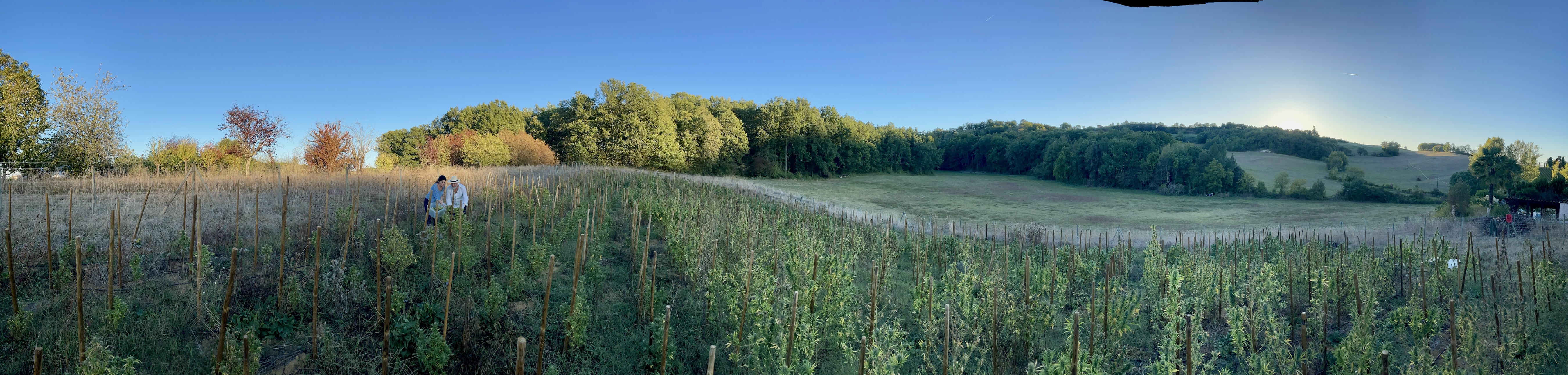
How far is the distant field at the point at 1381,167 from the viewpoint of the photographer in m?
39.7

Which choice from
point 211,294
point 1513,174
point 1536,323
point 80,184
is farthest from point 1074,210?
point 80,184

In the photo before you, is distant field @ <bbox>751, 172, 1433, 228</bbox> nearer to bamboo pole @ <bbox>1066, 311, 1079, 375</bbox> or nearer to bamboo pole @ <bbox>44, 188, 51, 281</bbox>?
bamboo pole @ <bbox>1066, 311, 1079, 375</bbox>

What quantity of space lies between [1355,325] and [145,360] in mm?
8548

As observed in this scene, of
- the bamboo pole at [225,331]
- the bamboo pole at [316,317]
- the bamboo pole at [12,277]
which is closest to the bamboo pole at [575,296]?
the bamboo pole at [316,317]

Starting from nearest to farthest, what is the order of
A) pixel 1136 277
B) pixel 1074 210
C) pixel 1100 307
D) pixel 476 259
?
pixel 1100 307, pixel 476 259, pixel 1136 277, pixel 1074 210

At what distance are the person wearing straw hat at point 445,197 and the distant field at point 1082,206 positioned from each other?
17.9m

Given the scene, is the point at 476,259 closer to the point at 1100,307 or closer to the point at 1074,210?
the point at 1100,307

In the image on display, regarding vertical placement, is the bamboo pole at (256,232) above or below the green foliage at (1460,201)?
below

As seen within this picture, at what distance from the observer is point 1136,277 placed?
927 centimetres

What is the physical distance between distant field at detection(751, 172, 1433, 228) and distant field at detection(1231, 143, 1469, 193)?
660cm

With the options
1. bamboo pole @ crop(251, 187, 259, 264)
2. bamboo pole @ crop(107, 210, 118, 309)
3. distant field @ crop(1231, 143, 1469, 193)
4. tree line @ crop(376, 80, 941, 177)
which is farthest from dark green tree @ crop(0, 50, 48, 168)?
distant field @ crop(1231, 143, 1469, 193)

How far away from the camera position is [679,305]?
560cm

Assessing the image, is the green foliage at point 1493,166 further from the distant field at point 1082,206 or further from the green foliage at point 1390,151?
the green foliage at point 1390,151

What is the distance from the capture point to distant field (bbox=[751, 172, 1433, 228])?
87.9ft
